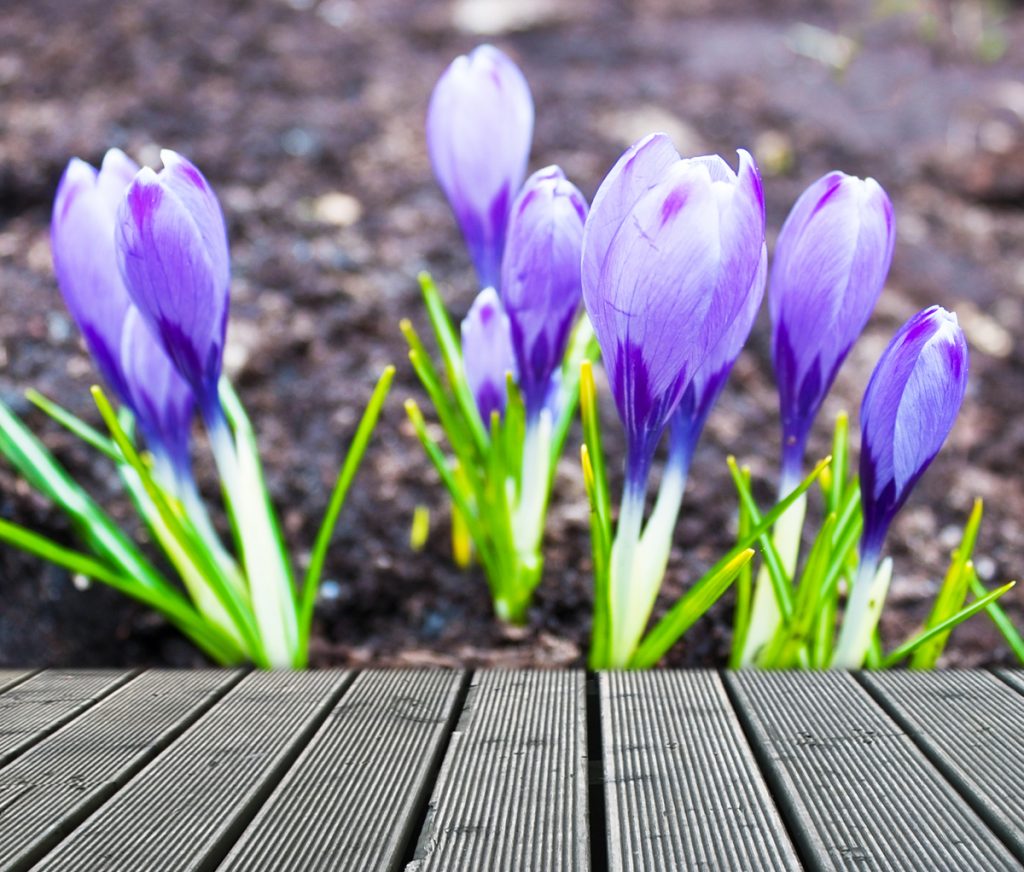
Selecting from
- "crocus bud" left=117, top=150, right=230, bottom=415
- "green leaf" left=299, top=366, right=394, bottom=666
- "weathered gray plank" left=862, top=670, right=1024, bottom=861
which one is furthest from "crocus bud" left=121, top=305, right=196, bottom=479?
"weathered gray plank" left=862, top=670, right=1024, bottom=861

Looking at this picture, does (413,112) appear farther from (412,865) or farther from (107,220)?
(412,865)

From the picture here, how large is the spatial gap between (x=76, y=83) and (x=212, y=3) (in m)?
0.68

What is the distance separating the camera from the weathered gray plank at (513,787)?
688 mm

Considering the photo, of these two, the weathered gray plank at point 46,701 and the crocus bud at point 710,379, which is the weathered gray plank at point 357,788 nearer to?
the weathered gray plank at point 46,701

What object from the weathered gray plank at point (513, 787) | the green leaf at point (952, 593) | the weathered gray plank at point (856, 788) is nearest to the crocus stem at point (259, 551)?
the weathered gray plank at point (513, 787)

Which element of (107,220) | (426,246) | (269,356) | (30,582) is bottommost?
(30,582)

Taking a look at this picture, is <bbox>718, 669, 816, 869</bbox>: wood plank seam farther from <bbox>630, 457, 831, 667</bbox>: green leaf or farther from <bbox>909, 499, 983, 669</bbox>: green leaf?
<bbox>909, 499, 983, 669</bbox>: green leaf

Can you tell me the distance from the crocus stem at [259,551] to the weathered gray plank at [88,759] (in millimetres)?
111

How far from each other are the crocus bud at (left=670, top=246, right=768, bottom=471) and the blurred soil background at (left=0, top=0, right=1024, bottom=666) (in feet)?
1.16

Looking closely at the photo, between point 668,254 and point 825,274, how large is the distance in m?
0.26

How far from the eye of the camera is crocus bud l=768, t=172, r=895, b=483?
998mm

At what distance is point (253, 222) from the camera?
2.16 metres

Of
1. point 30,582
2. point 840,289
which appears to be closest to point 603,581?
point 840,289

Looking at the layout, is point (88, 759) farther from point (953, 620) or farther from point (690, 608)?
Result: point (953, 620)
